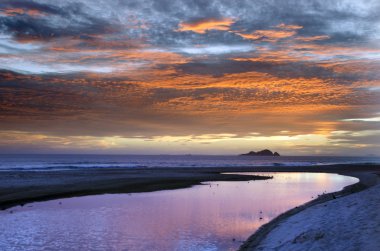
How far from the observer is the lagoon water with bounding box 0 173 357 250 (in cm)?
1596

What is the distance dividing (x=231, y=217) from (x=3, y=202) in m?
17.2

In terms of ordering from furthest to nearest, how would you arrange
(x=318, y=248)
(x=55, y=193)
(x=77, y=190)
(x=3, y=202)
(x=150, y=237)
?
1. (x=77, y=190)
2. (x=55, y=193)
3. (x=3, y=202)
4. (x=150, y=237)
5. (x=318, y=248)

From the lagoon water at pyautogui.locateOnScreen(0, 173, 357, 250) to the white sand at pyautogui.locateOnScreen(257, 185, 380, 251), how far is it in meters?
2.00

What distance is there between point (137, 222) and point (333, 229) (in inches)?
431

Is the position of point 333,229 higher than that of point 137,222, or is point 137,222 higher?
point 333,229

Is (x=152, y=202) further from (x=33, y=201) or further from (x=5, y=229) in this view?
(x=5, y=229)

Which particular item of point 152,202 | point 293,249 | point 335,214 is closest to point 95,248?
point 293,249

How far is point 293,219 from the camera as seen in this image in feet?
62.1

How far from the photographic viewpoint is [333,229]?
46.8 feet

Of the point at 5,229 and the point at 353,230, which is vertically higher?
the point at 353,230

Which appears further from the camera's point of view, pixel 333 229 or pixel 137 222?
pixel 137 222

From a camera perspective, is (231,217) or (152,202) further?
(152,202)

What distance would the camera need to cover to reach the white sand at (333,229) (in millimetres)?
12317

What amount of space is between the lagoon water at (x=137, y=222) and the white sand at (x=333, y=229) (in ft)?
6.55
